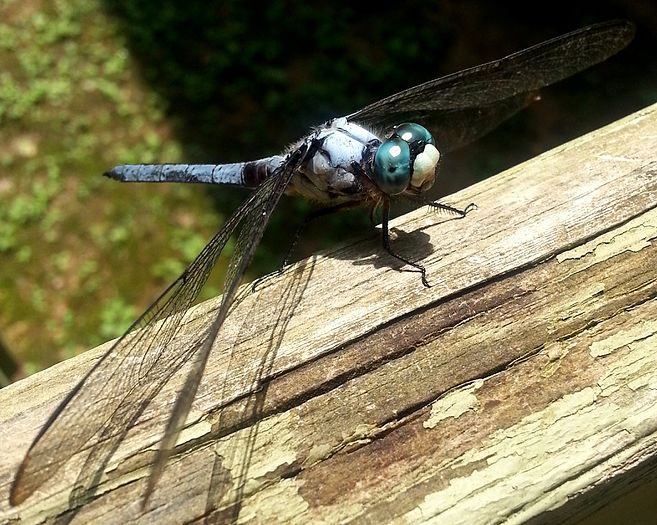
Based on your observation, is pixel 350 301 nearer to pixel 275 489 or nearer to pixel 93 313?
pixel 275 489

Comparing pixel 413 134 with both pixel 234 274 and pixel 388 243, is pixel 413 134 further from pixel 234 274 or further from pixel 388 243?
pixel 234 274

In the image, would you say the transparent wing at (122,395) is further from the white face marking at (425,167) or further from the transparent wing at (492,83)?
the transparent wing at (492,83)

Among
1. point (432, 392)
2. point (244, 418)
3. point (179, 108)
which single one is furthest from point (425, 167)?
point (179, 108)

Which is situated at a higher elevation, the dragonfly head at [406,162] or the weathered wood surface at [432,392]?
the dragonfly head at [406,162]

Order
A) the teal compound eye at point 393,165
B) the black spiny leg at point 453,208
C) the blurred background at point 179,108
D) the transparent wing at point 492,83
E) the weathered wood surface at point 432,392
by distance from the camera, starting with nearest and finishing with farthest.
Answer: the weathered wood surface at point 432,392 < the black spiny leg at point 453,208 < the teal compound eye at point 393,165 < the transparent wing at point 492,83 < the blurred background at point 179,108

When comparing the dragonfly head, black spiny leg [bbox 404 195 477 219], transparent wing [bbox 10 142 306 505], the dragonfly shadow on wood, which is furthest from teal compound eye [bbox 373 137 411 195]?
the dragonfly shadow on wood

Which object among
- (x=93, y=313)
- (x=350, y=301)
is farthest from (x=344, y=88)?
(x=350, y=301)

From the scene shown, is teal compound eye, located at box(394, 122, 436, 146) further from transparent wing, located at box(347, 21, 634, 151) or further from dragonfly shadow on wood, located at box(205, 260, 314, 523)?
dragonfly shadow on wood, located at box(205, 260, 314, 523)

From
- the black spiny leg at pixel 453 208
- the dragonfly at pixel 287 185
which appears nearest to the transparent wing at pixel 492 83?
the dragonfly at pixel 287 185
